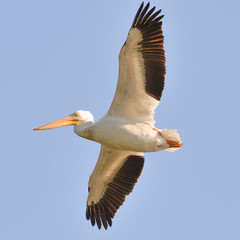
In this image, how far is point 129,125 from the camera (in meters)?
11.2

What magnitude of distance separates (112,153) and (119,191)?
774 mm

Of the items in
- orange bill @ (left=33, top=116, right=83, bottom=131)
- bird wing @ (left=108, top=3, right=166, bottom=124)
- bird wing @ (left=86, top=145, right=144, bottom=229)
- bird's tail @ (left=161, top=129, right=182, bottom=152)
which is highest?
bird wing @ (left=108, top=3, right=166, bottom=124)

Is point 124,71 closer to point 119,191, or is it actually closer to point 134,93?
point 134,93

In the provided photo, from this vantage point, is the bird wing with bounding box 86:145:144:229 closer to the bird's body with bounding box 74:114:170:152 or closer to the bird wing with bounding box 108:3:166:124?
the bird's body with bounding box 74:114:170:152

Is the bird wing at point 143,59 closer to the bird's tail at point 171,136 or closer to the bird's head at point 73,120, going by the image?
the bird's tail at point 171,136

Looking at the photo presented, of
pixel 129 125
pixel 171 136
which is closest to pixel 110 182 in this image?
pixel 129 125

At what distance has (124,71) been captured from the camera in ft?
35.2

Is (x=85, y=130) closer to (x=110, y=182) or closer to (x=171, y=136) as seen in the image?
(x=110, y=182)

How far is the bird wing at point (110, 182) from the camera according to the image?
12.1 m

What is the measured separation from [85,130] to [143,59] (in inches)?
69.2

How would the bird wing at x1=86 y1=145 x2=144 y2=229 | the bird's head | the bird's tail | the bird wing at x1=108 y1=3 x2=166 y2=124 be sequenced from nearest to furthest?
the bird wing at x1=108 y1=3 x2=166 y2=124 < the bird's tail < the bird's head < the bird wing at x1=86 y1=145 x2=144 y2=229

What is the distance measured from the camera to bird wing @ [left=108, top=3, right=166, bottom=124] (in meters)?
10.6

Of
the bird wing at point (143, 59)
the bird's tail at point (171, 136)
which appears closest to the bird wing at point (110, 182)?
the bird's tail at point (171, 136)

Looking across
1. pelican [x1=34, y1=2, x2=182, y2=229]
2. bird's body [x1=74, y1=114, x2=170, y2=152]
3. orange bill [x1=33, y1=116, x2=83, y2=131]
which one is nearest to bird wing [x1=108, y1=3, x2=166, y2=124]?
pelican [x1=34, y1=2, x2=182, y2=229]
